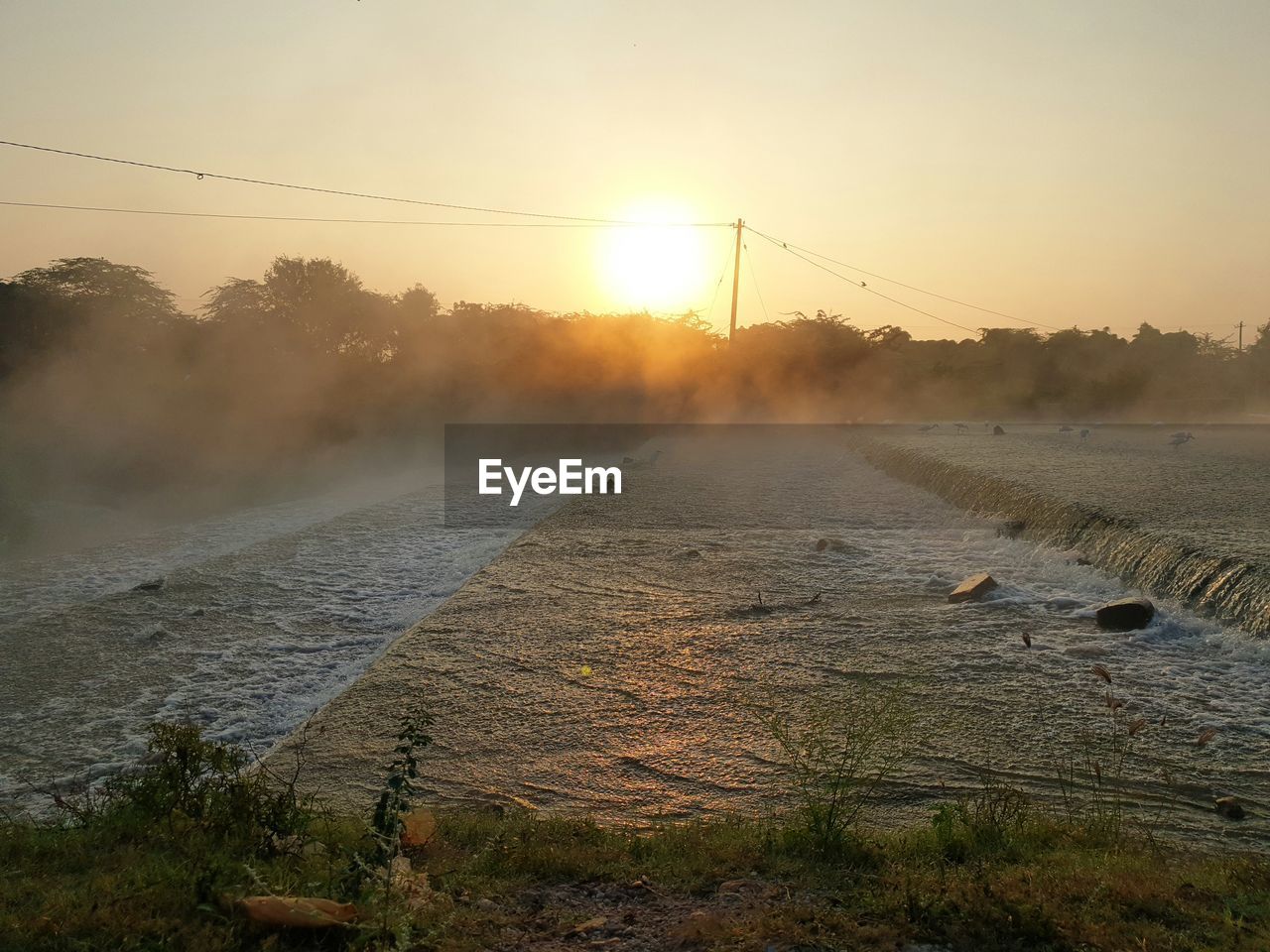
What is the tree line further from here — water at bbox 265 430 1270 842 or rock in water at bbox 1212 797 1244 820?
rock in water at bbox 1212 797 1244 820

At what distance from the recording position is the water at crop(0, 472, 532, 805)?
706 centimetres

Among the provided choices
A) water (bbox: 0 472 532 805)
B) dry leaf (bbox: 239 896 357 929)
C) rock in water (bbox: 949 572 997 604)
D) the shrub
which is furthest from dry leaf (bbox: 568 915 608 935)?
rock in water (bbox: 949 572 997 604)

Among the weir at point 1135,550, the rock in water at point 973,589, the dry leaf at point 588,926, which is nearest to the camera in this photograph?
the dry leaf at point 588,926

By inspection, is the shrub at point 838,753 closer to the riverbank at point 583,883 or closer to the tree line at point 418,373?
the riverbank at point 583,883

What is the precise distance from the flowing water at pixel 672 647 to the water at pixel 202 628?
4cm

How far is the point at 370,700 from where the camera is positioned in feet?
23.2

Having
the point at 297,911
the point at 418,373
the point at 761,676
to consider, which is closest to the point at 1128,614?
the point at 761,676

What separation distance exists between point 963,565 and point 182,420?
25838mm

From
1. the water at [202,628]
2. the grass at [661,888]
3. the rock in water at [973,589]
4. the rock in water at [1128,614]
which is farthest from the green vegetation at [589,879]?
the rock in water at [973,589]

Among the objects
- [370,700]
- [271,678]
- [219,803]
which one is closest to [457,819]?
[219,803]

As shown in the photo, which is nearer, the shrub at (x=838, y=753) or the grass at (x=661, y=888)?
the grass at (x=661, y=888)

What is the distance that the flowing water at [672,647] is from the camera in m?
5.67

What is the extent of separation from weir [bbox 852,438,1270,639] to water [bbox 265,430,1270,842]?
0.16 m

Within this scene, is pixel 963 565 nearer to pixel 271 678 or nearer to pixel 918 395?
pixel 271 678
